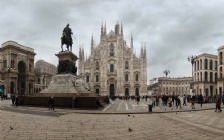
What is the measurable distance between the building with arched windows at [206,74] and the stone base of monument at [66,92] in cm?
4709

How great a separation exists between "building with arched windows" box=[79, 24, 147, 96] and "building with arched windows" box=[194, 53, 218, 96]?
59.5 ft

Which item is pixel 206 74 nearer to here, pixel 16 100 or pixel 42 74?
pixel 16 100

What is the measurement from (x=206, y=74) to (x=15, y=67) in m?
55.3

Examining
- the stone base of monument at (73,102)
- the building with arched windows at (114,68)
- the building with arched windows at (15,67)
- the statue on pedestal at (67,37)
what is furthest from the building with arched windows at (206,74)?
the building with arched windows at (15,67)

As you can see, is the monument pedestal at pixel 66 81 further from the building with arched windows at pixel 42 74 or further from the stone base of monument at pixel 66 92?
the building with arched windows at pixel 42 74

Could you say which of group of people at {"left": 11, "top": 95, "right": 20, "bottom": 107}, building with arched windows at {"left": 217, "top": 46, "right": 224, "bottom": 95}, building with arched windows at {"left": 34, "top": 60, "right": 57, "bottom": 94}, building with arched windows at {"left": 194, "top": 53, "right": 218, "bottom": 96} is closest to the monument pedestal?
group of people at {"left": 11, "top": 95, "right": 20, "bottom": 107}

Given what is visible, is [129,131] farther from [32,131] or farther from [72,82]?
[72,82]

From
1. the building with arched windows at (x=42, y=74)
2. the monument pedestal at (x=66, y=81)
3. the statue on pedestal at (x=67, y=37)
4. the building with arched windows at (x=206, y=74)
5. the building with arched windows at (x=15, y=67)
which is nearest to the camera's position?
the monument pedestal at (x=66, y=81)

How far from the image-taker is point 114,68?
251ft

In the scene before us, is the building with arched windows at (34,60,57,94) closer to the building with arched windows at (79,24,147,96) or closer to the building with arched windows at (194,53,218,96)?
the building with arched windows at (79,24,147,96)

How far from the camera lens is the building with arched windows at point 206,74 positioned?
62.2 meters

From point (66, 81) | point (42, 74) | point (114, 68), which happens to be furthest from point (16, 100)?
point (42, 74)

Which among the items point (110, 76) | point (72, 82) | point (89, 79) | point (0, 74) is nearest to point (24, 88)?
point (0, 74)

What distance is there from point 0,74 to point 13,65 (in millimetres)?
4058
